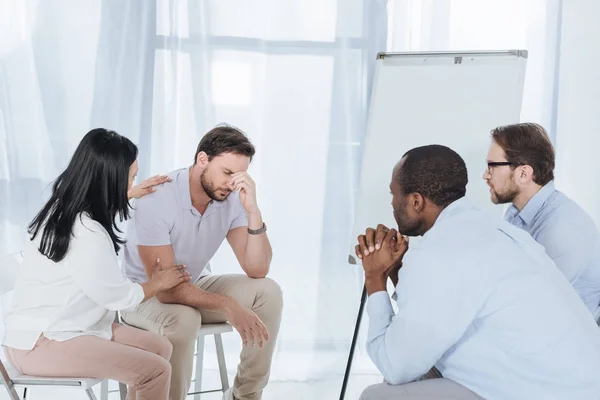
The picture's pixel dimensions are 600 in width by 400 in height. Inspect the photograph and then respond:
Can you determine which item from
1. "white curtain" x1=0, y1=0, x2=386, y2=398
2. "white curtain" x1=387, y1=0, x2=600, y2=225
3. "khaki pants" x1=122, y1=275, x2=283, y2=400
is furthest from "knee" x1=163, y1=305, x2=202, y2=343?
"white curtain" x1=387, y1=0, x2=600, y2=225

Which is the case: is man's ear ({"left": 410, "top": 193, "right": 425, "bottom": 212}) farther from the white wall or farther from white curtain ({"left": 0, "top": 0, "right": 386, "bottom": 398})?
the white wall

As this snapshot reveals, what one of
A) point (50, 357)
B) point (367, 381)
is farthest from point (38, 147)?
point (367, 381)

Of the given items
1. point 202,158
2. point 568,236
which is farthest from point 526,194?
point 202,158

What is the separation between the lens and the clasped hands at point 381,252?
1.75 m

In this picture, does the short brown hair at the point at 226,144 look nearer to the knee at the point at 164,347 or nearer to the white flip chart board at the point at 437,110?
the white flip chart board at the point at 437,110

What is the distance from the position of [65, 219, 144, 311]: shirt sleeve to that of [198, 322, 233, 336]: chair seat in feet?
1.65

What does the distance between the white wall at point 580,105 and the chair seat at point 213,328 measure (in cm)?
171

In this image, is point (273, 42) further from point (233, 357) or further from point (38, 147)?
point (233, 357)

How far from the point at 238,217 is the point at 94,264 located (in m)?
0.80

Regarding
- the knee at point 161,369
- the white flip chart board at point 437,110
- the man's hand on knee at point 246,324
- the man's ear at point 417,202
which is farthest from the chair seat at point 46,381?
the white flip chart board at point 437,110

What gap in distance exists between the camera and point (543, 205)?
2.17m

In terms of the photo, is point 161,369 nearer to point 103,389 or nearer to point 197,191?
point 103,389

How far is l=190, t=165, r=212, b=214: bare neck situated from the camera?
2432mm

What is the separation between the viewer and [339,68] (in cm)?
319
